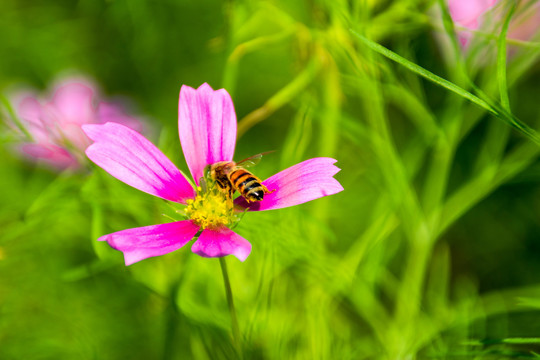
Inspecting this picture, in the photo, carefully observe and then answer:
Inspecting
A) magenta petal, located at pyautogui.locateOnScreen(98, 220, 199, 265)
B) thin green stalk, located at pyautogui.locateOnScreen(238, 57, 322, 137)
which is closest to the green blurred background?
thin green stalk, located at pyautogui.locateOnScreen(238, 57, 322, 137)

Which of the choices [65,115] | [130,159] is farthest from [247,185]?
[65,115]

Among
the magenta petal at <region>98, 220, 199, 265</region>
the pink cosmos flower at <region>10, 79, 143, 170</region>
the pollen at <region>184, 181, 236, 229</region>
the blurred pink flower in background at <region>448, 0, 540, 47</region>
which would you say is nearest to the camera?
the magenta petal at <region>98, 220, 199, 265</region>

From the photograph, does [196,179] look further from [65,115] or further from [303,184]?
[65,115]

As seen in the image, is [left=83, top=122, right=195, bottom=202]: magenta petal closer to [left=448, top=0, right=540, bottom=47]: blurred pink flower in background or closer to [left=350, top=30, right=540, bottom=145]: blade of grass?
[left=350, top=30, right=540, bottom=145]: blade of grass

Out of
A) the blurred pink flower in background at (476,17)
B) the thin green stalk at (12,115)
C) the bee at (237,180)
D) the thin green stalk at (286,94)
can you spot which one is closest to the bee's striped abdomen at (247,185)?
the bee at (237,180)

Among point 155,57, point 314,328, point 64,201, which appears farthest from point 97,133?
point 155,57

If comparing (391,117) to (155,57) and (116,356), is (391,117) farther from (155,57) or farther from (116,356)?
(116,356)

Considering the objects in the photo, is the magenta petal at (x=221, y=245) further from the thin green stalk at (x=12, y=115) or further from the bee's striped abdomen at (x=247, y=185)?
the thin green stalk at (x=12, y=115)
